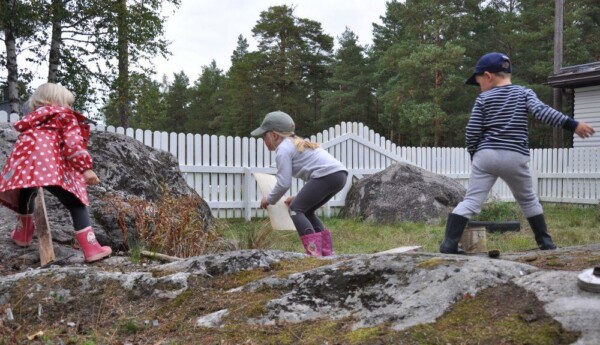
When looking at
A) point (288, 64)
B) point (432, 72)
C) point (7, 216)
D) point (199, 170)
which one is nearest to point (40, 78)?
point (199, 170)

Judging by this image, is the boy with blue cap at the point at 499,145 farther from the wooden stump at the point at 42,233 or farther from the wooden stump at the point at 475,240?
the wooden stump at the point at 42,233

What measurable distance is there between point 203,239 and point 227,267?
6.91ft

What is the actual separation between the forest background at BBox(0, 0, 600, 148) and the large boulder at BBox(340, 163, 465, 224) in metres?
9.33

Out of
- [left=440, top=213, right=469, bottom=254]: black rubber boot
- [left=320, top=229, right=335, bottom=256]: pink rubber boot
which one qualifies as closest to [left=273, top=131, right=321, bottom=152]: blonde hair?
[left=320, top=229, right=335, bottom=256]: pink rubber boot

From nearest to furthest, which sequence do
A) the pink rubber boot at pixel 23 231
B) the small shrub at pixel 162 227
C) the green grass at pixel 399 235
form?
1. the pink rubber boot at pixel 23 231
2. the small shrub at pixel 162 227
3. the green grass at pixel 399 235

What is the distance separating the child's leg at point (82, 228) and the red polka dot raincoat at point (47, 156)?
0.19ft

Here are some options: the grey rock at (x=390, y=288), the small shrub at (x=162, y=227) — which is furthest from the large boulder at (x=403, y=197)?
the grey rock at (x=390, y=288)

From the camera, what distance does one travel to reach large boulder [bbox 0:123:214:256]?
4.75 metres

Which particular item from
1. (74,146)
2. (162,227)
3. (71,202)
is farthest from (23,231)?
(162,227)

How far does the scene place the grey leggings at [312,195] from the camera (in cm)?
490

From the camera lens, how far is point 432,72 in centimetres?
3062

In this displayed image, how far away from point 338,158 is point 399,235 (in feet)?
13.3

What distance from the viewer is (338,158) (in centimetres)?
1202

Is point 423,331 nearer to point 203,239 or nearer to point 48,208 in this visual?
point 203,239
